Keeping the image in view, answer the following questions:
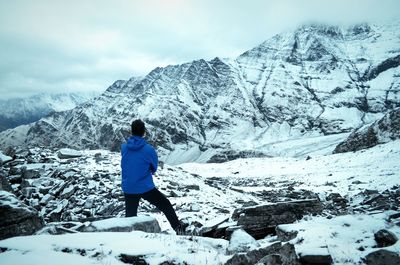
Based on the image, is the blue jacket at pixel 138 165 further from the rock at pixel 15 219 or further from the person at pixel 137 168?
the rock at pixel 15 219

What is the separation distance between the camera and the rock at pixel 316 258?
537cm

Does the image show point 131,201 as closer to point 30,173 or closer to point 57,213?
point 57,213

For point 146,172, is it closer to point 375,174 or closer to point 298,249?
point 298,249

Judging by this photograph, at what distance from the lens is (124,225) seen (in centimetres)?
764

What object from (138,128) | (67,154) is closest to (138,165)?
(138,128)

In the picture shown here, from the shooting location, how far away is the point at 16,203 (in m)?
7.82

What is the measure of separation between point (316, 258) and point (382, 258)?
90cm

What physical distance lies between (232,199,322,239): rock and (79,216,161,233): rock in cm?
250

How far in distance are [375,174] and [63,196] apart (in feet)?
79.7

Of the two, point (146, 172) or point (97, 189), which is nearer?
point (146, 172)

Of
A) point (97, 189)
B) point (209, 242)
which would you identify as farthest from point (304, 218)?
point (97, 189)

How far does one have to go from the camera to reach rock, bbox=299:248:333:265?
211 inches

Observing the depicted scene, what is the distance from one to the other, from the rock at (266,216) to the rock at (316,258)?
12.4 ft

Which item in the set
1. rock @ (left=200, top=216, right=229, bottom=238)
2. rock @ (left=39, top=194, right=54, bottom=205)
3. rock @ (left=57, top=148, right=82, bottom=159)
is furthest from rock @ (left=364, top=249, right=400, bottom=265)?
rock @ (left=57, top=148, right=82, bottom=159)
